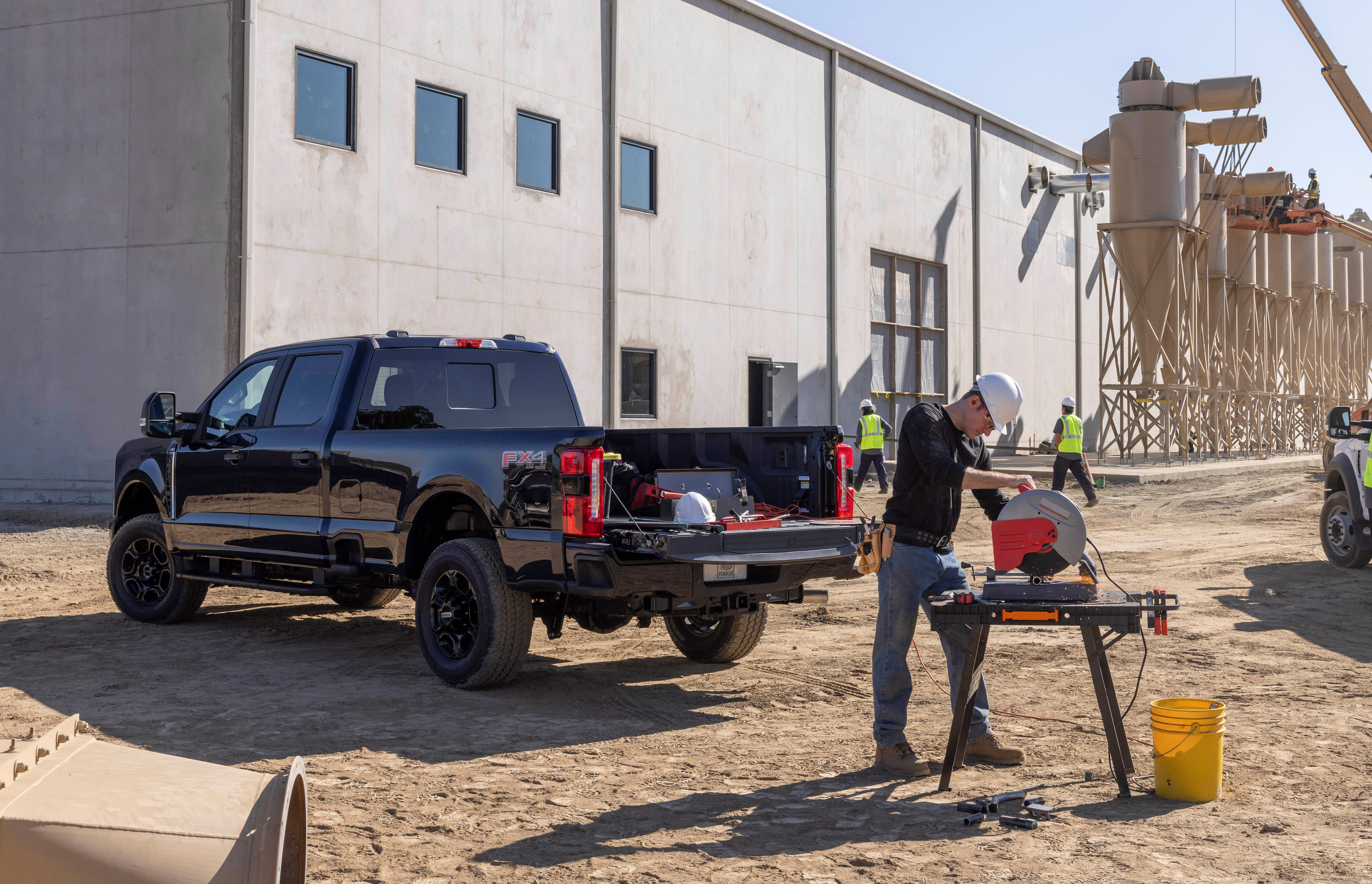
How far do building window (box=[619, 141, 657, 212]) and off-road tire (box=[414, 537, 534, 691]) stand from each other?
16691mm

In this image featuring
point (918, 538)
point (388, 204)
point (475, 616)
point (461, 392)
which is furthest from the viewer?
point (388, 204)

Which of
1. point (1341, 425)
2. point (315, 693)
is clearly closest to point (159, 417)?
point (315, 693)

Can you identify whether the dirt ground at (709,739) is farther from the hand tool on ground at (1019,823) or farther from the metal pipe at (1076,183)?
the metal pipe at (1076,183)

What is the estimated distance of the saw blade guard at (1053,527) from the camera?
5844 millimetres

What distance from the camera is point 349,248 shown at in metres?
19.0

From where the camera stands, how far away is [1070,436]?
22.2 metres

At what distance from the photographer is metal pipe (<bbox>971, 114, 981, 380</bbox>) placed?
119 ft

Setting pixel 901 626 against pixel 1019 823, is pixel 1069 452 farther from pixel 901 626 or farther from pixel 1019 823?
pixel 1019 823

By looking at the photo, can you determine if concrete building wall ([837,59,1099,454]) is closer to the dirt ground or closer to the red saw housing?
Answer: the dirt ground

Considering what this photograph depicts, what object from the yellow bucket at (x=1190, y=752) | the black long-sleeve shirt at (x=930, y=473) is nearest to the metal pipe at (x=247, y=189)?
the black long-sleeve shirt at (x=930, y=473)

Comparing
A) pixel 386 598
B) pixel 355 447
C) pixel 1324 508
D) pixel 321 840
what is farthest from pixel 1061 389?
pixel 321 840

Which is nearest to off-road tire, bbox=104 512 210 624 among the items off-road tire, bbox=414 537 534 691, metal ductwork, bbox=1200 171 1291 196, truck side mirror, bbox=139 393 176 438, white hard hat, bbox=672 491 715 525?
truck side mirror, bbox=139 393 176 438

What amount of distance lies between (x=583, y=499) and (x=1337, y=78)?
3489 cm

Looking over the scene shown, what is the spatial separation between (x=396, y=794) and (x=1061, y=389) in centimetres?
3834
